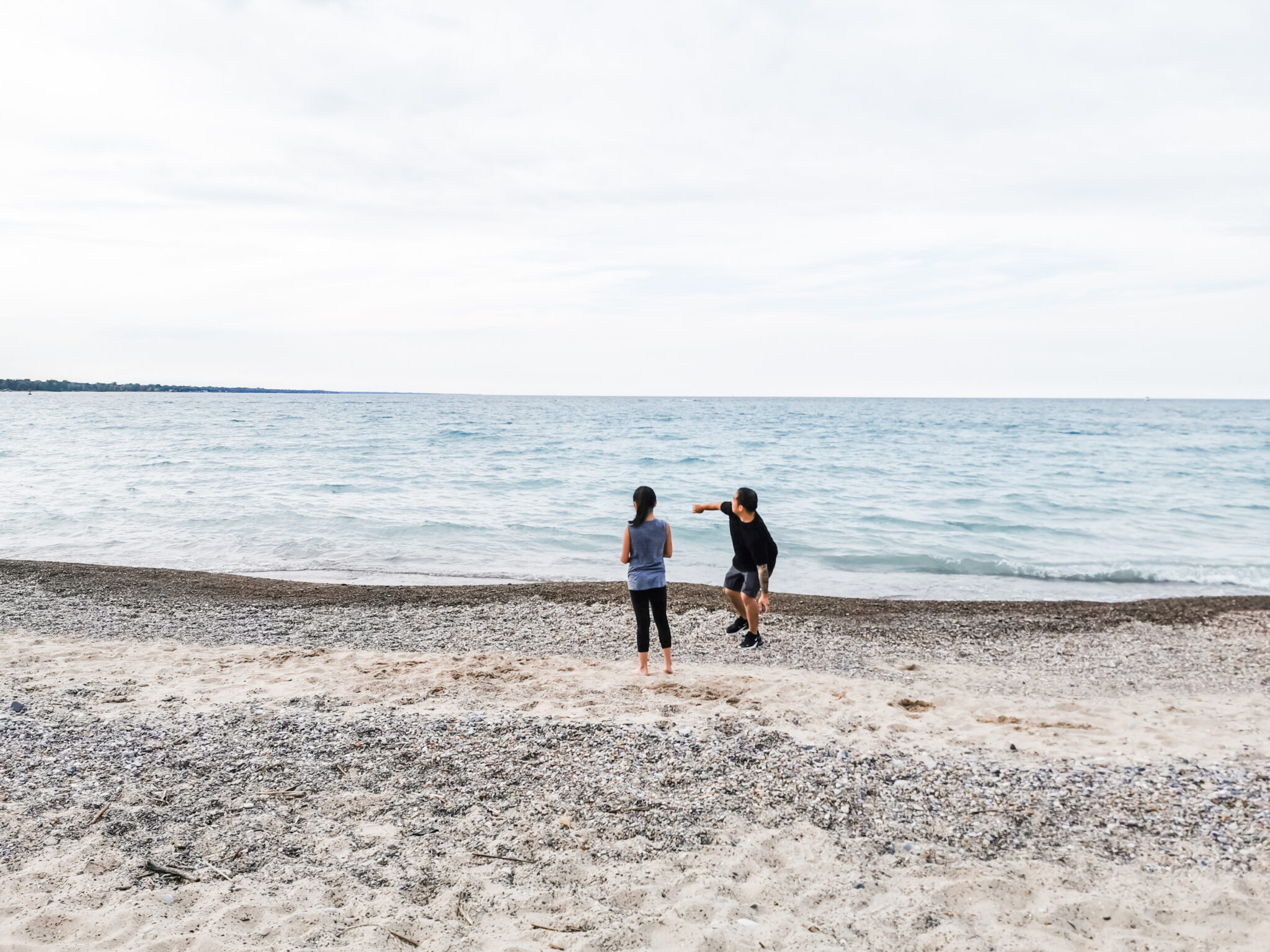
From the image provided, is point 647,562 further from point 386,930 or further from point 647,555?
point 386,930

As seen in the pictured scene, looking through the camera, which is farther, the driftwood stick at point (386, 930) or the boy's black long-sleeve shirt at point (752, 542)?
the boy's black long-sleeve shirt at point (752, 542)

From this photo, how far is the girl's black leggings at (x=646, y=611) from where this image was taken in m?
7.48

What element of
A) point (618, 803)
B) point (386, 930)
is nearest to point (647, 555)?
point (618, 803)

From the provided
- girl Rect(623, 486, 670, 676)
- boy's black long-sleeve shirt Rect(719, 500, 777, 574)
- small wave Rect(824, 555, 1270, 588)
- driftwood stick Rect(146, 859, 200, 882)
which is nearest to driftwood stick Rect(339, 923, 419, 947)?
driftwood stick Rect(146, 859, 200, 882)

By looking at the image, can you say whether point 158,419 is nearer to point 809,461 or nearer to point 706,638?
point 809,461

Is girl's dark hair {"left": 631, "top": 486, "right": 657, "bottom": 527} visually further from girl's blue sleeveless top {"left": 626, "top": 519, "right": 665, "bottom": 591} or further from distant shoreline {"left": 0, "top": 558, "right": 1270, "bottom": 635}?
distant shoreline {"left": 0, "top": 558, "right": 1270, "bottom": 635}

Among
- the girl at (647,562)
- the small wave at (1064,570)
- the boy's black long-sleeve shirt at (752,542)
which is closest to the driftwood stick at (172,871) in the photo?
the girl at (647,562)

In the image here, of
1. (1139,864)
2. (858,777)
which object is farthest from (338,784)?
(1139,864)

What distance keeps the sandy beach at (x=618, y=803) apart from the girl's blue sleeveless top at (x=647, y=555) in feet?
3.18

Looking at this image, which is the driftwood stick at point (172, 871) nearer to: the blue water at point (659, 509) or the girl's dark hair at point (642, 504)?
the girl's dark hair at point (642, 504)

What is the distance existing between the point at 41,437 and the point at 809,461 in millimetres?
44753

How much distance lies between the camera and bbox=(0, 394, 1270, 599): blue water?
1495 cm

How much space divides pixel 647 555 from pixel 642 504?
0.53 m

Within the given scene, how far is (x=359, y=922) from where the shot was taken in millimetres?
3582
